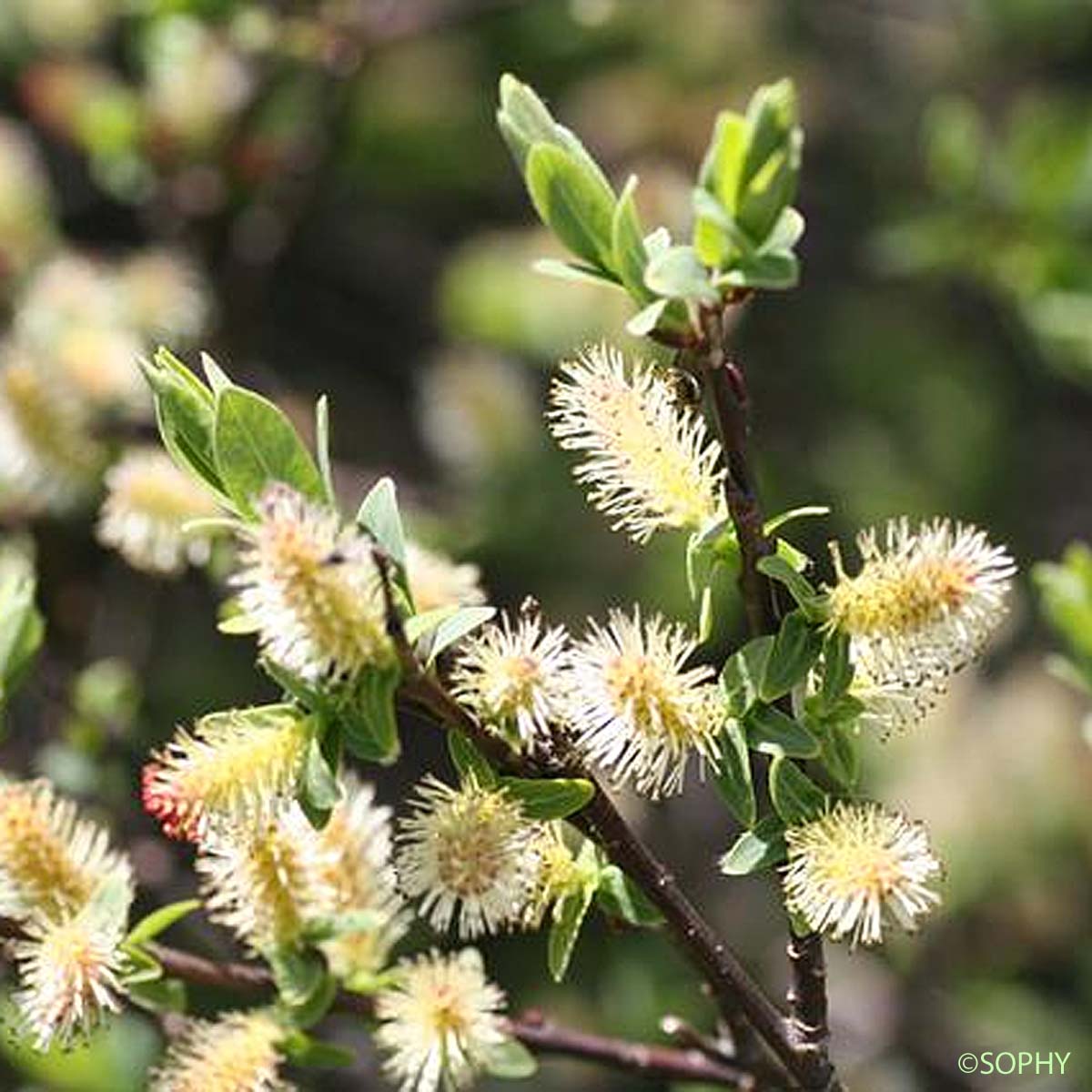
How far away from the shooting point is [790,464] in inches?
95.6

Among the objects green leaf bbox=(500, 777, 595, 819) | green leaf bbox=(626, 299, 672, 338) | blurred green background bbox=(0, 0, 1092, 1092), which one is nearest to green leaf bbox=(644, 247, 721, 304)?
green leaf bbox=(626, 299, 672, 338)

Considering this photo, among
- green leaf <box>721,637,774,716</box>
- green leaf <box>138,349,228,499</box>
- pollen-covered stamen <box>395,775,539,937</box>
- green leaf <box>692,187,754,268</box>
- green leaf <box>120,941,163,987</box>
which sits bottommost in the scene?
green leaf <box>120,941,163,987</box>

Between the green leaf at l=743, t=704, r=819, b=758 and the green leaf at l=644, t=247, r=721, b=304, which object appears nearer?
the green leaf at l=644, t=247, r=721, b=304

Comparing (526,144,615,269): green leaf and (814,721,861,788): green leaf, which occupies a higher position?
(526,144,615,269): green leaf

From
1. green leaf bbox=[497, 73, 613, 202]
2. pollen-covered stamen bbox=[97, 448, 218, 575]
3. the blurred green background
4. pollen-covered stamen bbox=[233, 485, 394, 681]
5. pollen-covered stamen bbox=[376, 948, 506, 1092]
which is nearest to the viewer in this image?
pollen-covered stamen bbox=[233, 485, 394, 681]

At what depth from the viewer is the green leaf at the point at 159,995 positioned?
3.66 ft

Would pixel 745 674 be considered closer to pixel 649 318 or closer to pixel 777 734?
pixel 777 734

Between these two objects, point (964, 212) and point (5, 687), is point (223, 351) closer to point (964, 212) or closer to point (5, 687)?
point (964, 212)

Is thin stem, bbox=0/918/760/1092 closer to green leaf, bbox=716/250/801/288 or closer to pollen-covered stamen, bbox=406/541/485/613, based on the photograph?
pollen-covered stamen, bbox=406/541/485/613

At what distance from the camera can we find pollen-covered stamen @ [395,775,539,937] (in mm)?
920

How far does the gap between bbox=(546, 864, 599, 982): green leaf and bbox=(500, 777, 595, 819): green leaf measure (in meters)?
0.09

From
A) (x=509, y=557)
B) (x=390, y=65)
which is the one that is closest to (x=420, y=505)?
(x=509, y=557)

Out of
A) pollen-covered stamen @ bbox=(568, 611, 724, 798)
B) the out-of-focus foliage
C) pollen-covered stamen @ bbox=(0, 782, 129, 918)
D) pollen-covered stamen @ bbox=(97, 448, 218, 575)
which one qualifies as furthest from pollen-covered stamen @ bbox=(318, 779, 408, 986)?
the out-of-focus foliage

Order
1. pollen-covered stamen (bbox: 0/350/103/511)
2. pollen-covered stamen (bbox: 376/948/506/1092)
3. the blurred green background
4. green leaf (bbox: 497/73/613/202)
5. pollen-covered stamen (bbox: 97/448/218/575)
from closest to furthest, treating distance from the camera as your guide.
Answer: green leaf (bbox: 497/73/613/202) → pollen-covered stamen (bbox: 376/948/506/1092) → pollen-covered stamen (bbox: 97/448/218/575) → pollen-covered stamen (bbox: 0/350/103/511) → the blurred green background
